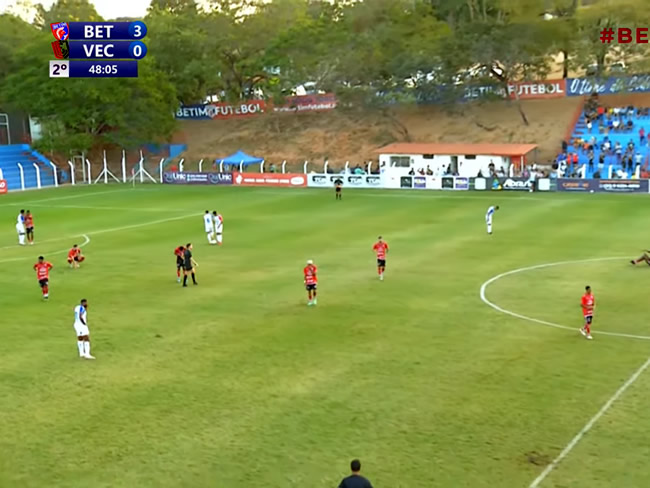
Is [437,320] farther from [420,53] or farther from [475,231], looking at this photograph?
[420,53]

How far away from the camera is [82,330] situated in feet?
62.8

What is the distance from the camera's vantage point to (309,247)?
1411 inches

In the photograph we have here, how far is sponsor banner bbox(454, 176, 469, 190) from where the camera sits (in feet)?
201

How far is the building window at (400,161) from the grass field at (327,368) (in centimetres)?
3342

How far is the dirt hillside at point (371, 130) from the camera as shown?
3034 inches

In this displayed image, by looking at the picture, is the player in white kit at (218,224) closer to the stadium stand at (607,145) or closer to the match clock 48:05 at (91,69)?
the match clock 48:05 at (91,69)

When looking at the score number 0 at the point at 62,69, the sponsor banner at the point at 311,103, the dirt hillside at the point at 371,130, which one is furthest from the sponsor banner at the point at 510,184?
the score number 0 at the point at 62,69

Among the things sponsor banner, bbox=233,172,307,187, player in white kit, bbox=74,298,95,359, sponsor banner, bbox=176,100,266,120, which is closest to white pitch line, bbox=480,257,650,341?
player in white kit, bbox=74,298,95,359

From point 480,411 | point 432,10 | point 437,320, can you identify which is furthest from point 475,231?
point 432,10

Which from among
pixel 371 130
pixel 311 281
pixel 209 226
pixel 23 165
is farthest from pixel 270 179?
pixel 311 281

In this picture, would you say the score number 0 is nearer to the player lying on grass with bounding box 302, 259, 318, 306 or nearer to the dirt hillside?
the player lying on grass with bounding box 302, 259, 318, 306

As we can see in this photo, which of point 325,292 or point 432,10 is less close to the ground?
point 432,10

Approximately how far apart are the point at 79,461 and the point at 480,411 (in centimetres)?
769

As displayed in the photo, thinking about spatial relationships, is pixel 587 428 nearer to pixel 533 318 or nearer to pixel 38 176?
pixel 533 318
